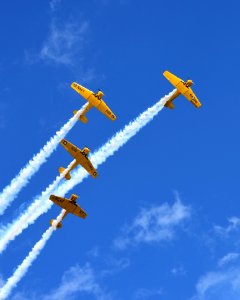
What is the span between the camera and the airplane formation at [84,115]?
405 feet

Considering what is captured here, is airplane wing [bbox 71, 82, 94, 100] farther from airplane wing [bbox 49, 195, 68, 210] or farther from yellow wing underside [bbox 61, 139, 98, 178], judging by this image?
airplane wing [bbox 49, 195, 68, 210]

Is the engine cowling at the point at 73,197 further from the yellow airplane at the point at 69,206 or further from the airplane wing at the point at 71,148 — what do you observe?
the airplane wing at the point at 71,148

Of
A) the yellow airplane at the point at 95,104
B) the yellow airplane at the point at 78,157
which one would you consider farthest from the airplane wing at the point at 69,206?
the yellow airplane at the point at 95,104

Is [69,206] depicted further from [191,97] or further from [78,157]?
[191,97]

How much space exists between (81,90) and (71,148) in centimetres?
1150

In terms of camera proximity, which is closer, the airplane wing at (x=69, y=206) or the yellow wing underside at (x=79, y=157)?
the yellow wing underside at (x=79, y=157)

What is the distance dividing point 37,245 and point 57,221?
617 cm

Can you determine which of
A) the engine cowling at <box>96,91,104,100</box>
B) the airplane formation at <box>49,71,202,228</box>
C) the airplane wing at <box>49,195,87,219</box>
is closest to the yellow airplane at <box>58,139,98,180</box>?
the airplane formation at <box>49,71,202,228</box>

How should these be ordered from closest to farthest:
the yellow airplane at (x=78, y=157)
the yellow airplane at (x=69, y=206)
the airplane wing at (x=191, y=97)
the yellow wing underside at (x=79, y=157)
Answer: the yellow airplane at (x=78, y=157), the yellow wing underside at (x=79, y=157), the yellow airplane at (x=69, y=206), the airplane wing at (x=191, y=97)

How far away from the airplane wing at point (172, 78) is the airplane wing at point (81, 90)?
1559 centimetres

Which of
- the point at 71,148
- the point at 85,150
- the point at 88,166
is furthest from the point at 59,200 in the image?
the point at 85,150

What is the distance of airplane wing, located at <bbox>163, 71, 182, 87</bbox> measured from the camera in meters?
126

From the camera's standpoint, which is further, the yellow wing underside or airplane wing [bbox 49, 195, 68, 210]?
airplane wing [bbox 49, 195, 68, 210]

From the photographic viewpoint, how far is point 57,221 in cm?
12562
